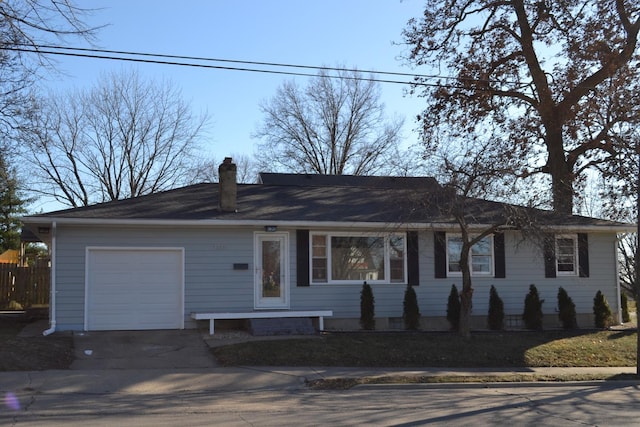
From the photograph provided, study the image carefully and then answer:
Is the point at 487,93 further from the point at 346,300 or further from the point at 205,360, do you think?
the point at 205,360

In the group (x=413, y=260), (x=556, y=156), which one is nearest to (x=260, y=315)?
(x=413, y=260)

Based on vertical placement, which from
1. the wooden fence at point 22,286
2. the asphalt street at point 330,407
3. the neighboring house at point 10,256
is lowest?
the asphalt street at point 330,407

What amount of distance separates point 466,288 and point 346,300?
364 cm

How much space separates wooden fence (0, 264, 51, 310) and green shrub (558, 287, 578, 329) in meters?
18.5

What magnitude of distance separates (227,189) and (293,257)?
2.64 metres

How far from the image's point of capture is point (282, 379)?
1116cm

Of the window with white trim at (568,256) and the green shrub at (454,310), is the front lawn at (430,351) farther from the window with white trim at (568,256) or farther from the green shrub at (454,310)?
the window with white trim at (568,256)

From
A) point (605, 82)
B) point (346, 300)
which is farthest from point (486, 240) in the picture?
point (605, 82)

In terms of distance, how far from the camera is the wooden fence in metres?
23.5

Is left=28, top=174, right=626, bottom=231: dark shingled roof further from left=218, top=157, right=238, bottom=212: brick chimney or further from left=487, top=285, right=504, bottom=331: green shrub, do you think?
left=487, top=285, right=504, bottom=331: green shrub

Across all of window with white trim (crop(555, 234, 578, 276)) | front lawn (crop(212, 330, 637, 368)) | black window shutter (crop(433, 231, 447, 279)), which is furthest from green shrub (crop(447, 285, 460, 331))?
window with white trim (crop(555, 234, 578, 276))

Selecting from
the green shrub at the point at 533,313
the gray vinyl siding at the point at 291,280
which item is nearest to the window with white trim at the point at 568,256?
the gray vinyl siding at the point at 291,280

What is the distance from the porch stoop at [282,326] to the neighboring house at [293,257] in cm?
77

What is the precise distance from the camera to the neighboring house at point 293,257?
15273 mm
